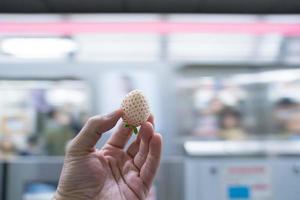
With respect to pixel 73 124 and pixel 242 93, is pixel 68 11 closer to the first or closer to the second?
pixel 73 124

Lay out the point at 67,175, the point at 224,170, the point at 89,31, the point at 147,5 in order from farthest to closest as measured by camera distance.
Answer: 1. the point at 147,5
2. the point at 89,31
3. the point at 224,170
4. the point at 67,175

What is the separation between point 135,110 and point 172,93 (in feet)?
5.66

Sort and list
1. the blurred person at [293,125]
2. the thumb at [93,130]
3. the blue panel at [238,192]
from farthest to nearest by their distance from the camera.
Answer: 1. the blurred person at [293,125]
2. the blue panel at [238,192]
3. the thumb at [93,130]

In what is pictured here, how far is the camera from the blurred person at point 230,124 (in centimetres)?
292

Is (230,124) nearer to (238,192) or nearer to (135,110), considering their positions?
(238,192)

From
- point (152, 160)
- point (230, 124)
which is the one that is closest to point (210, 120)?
point (230, 124)

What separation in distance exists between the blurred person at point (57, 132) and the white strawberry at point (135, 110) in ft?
5.80

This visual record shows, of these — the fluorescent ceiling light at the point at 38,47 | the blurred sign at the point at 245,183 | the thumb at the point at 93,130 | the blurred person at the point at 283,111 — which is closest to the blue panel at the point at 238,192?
the blurred sign at the point at 245,183

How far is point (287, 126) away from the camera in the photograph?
2.97 metres

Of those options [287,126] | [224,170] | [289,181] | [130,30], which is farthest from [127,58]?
[289,181]

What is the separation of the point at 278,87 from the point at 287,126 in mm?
307

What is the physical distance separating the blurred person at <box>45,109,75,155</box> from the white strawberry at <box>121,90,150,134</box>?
1768 millimetres

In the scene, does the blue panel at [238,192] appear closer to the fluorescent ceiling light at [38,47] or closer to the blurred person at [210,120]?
the blurred person at [210,120]

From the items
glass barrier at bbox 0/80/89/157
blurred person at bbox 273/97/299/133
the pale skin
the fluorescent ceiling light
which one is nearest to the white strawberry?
the pale skin
